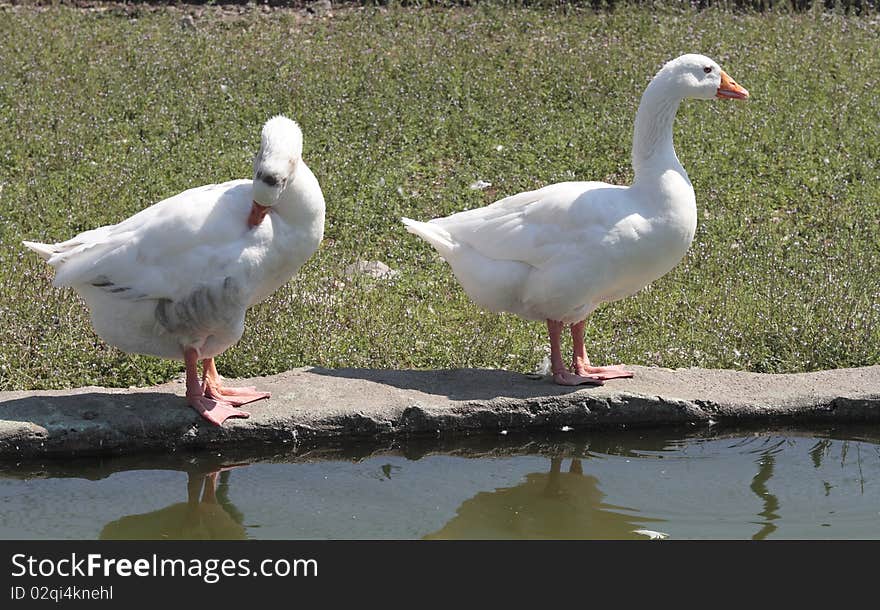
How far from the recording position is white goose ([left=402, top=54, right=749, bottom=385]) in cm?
600

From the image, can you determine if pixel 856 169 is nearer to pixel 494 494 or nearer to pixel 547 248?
pixel 547 248

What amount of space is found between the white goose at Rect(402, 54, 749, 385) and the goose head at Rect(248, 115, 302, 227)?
112cm

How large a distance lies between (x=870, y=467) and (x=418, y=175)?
5.10 meters

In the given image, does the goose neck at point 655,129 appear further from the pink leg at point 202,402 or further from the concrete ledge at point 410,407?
the pink leg at point 202,402

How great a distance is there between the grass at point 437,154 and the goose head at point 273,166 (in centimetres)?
142

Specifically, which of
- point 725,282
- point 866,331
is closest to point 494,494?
point 866,331

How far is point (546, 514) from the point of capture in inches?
199

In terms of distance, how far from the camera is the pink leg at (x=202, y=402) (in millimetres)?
5523

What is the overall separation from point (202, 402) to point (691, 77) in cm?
301

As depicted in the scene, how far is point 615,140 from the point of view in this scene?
33.7ft

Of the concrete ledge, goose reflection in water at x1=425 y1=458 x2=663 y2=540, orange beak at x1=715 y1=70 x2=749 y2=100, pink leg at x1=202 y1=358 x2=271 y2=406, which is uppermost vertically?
orange beak at x1=715 y1=70 x2=749 y2=100

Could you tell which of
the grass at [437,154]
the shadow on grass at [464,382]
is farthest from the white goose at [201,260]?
the grass at [437,154]

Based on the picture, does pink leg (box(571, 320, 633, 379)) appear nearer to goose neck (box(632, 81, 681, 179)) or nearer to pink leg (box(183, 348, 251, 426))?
goose neck (box(632, 81, 681, 179))

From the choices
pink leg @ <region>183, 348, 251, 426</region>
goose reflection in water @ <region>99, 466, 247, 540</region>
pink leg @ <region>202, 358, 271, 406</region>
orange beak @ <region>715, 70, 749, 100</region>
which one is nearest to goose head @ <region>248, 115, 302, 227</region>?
pink leg @ <region>183, 348, 251, 426</region>
